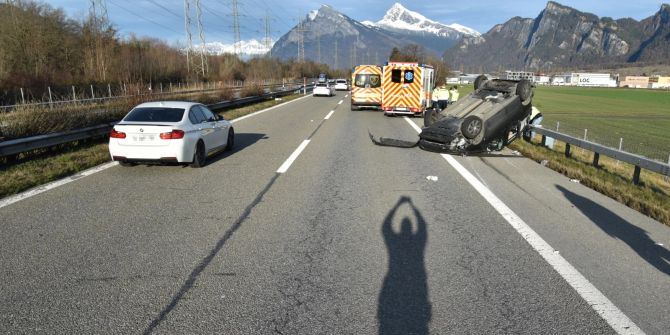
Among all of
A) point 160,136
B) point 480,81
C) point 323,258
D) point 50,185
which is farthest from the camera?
point 480,81

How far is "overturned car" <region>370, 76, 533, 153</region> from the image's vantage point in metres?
11.4

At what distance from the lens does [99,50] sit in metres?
37.1

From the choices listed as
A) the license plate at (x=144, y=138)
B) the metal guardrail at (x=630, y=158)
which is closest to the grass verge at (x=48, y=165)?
the license plate at (x=144, y=138)

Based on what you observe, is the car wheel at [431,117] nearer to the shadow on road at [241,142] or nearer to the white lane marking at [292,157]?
the white lane marking at [292,157]

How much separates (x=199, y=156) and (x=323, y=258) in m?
5.64

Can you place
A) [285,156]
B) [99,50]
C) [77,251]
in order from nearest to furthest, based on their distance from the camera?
1. [77,251]
2. [285,156]
3. [99,50]

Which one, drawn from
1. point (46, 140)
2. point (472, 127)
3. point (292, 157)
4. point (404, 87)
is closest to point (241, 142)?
point (292, 157)

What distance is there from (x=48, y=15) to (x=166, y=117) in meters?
42.1

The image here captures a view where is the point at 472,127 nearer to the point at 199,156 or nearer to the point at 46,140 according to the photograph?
the point at 199,156

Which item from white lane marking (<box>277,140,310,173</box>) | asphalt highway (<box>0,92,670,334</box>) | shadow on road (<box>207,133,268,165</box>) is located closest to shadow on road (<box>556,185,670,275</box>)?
asphalt highway (<box>0,92,670,334</box>)

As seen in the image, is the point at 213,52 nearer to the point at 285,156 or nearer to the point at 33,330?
the point at 285,156

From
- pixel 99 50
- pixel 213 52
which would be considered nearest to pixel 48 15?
pixel 99 50

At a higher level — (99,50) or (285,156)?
(99,50)

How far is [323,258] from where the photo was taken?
188 inches
